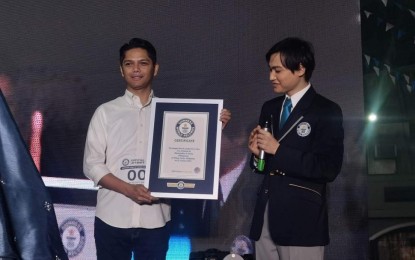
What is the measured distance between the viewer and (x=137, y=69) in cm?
259

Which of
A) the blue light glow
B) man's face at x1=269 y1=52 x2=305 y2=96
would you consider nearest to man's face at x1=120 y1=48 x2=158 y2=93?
man's face at x1=269 y1=52 x2=305 y2=96

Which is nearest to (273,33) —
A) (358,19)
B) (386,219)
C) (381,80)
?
(358,19)

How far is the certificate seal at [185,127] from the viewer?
8.39 feet

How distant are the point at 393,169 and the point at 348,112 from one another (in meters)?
0.46

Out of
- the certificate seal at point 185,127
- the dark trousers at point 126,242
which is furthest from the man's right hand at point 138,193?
the certificate seal at point 185,127

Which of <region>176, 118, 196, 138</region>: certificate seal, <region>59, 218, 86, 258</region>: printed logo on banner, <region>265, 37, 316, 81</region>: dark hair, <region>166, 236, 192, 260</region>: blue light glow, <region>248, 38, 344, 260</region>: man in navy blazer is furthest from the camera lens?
<region>59, 218, 86, 258</region>: printed logo on banner

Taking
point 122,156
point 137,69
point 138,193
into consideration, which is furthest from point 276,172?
point 137,69

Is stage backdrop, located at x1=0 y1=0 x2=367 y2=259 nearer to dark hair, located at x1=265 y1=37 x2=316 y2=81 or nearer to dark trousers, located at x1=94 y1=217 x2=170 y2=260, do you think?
dark trousers, located at x1=94 y1=217 x2=170 y2=260

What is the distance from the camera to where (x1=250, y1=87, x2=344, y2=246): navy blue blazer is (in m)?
2.10

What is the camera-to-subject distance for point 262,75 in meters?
3.49

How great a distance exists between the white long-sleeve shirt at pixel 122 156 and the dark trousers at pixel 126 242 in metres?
0.03

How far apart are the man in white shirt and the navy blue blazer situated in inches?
17.8

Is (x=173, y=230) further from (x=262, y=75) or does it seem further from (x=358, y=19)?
(x=358, y=19)

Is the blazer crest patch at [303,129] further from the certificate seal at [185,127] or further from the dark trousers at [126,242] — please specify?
the dark trousers at [126,242]
